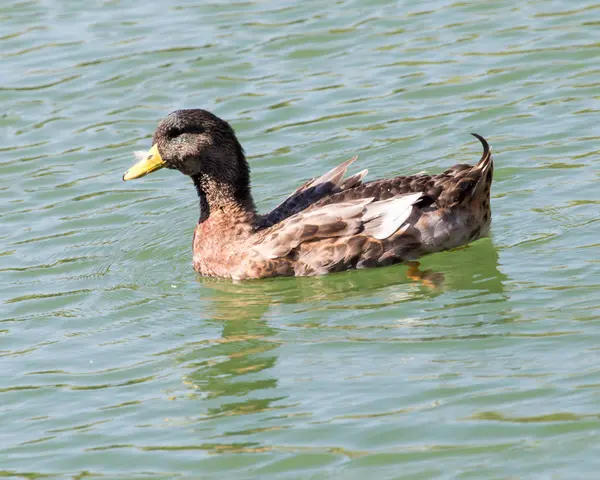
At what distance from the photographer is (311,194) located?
11992 millimetres

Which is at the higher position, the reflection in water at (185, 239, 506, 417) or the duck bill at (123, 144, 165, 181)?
the duck bill at (123, 144, 165, 181)

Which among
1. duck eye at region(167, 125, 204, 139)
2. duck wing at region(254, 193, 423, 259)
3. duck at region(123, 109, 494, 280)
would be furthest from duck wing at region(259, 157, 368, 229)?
duck eye at region(167, 125, 204, 139)

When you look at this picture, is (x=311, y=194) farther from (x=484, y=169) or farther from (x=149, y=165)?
(x=484, y=169)

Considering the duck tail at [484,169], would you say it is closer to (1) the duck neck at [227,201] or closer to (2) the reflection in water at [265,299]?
(2) the reflection in water at [265,299]

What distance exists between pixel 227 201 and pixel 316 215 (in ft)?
3.34

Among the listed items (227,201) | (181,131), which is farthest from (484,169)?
(181,131)

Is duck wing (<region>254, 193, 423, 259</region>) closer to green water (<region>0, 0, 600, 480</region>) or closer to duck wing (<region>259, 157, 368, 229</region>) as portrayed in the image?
green water (<region>0, 0, 600, 480</region>)

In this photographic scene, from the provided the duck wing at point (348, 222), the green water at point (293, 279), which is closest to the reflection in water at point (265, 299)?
the green water at point (293, 279)

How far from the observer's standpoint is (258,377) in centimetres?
940

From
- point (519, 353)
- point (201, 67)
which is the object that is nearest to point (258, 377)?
point (519, 353)

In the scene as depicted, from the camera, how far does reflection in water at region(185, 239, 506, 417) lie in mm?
9383

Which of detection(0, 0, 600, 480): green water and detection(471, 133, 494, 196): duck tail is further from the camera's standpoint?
detection(471, 133, 494, 196): duck tail

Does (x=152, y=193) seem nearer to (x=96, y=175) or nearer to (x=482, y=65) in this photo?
(x=96, y=175)

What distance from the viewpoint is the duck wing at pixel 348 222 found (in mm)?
11258
